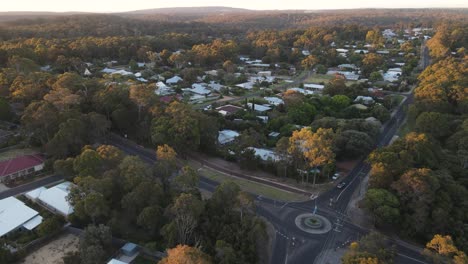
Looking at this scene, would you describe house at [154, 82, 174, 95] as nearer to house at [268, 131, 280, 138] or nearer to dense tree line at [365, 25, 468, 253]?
house at [268, 131, 280, 138]

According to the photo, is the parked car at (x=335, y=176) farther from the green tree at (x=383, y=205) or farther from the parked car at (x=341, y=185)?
the green tree at (x=383, y=205)

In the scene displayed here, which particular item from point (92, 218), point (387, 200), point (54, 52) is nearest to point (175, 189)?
point (92, 218)

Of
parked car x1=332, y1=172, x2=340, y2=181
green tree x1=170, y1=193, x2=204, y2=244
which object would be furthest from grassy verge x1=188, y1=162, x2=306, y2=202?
green tree x1=170, y1=193, x2=204, y2=244

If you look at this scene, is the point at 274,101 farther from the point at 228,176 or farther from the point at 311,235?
the point at 311,235

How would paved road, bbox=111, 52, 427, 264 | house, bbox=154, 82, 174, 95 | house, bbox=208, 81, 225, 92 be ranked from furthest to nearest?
house, bbox=208, 81, 225, 92
house, bbox=154, 82, 174, 95
paved road, bbox=111, 52, 427, 264

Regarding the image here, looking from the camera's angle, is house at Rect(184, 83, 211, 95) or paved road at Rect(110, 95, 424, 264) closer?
paved road at Rect(110, 95, 424, 264)
